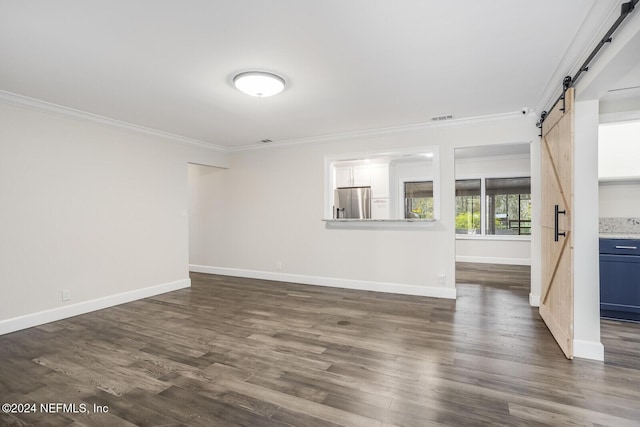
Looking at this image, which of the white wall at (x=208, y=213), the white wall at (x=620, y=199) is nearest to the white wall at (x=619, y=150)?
the white wall at (x=620, y=199)

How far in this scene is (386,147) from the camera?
502 centimetres

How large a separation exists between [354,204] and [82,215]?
15.6ft

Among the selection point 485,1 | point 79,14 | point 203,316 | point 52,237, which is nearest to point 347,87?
point 485,1

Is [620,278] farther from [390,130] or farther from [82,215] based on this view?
[82,215]

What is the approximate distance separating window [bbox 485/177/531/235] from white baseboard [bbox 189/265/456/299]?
3882 mm

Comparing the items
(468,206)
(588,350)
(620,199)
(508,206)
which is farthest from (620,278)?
(468,206)

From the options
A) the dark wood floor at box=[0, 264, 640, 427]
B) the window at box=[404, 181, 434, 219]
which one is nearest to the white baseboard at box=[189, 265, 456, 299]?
the dark wood floor at box=[0, 264, 640, 427]

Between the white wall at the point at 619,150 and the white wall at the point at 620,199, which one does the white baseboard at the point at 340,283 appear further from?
the white wall at the point at 619,150

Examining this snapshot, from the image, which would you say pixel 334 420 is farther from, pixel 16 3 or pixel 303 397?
pixel 16 3

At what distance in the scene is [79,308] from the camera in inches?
159

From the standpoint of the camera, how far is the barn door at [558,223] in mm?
2715

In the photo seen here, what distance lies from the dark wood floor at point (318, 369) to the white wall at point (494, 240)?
3.70m

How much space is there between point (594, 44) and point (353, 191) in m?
4.92

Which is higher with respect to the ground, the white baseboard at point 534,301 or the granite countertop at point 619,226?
the granite countertop at point 619,226
